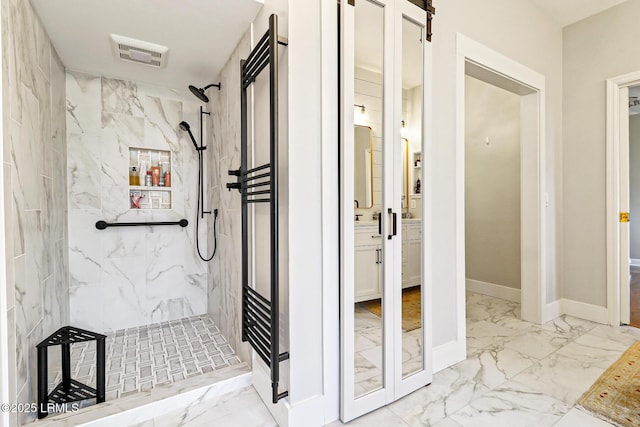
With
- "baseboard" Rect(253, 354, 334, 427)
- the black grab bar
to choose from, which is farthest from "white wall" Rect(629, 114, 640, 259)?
the black grab bar

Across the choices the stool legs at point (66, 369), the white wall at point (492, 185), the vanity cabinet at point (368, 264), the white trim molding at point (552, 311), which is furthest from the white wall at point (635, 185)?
the stool legs at point (66, 369)

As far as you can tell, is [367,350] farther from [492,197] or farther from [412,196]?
[492,197]

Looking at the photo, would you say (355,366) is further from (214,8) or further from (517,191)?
(517,191)

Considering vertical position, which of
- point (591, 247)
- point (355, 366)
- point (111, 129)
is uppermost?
point (111, 129)

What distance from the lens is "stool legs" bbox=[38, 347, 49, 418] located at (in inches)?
56.7

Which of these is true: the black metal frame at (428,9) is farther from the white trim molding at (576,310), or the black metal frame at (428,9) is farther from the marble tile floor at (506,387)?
the white trim molding at (576,310)

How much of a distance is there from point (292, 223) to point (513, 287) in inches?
125

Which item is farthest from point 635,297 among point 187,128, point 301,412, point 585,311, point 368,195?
point 187,128

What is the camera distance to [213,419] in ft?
4.88

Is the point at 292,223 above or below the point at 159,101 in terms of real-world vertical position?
below

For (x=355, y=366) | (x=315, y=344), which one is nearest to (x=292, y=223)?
(x=315, y=344)

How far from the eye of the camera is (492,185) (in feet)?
11.7

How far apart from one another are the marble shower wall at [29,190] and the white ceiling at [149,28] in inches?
4.8

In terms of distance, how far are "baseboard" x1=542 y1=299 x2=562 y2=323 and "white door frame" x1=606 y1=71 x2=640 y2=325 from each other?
36cm
